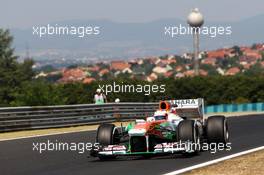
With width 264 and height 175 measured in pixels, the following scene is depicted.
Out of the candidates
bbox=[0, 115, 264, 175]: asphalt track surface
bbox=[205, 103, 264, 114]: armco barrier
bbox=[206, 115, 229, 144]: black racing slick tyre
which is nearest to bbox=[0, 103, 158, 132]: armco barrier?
bbox=[0, 115, 264, 175]: asphalt track surface

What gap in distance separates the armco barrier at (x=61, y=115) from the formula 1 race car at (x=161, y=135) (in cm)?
910

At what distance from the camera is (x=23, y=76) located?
335ft

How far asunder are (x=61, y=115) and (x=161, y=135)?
12.3 meters

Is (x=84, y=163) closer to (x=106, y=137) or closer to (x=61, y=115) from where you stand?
(x=106, y=137)

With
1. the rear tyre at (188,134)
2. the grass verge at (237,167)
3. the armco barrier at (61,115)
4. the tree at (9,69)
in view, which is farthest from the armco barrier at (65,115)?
the tree at (9,69)

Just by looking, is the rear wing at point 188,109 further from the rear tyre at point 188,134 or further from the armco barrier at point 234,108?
the armco barrier at point 234,108

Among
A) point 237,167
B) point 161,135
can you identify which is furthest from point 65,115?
point 237,167

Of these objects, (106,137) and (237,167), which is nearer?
(237,167)

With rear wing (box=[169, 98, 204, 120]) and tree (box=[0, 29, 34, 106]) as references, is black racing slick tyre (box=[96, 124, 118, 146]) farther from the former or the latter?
tree (box=[0, 29, 34, 106])

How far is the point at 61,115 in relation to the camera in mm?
25047

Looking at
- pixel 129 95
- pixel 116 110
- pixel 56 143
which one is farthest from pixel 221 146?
pixel 129 95

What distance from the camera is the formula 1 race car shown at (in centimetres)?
1252

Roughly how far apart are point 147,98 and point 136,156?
36.3 meters

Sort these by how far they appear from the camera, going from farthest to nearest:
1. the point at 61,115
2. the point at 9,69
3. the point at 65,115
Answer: the point at 9,69
the point at 65,115
the point at 61,115
